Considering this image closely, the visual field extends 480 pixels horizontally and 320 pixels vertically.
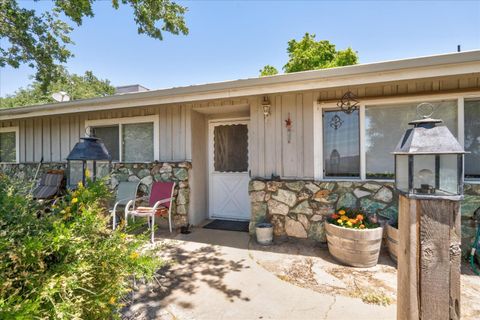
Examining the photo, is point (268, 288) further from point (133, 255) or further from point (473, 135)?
point (473, 135)

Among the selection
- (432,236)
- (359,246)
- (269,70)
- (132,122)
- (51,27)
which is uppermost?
(269,70)

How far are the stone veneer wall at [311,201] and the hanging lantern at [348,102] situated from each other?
3.58 feet

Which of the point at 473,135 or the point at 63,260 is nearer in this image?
the point at 63,260

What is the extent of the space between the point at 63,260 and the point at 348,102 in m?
3.56

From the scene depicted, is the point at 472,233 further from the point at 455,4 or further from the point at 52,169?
the point at 52,169

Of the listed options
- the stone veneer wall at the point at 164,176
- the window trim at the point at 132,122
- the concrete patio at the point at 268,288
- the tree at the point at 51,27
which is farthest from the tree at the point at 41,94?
the concrete patio at the point at 268,288

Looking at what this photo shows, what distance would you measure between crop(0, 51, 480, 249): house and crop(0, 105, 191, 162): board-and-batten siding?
0.08ft

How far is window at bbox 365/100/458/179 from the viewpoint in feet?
10.6

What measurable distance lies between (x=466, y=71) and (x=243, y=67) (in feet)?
22.9

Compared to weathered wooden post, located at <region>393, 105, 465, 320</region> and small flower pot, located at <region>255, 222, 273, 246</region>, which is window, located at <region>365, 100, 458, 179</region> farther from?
weathered wooden post, located at <region>393, 105, 465, 320</region>

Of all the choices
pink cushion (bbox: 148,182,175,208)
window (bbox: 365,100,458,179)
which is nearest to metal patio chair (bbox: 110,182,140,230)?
pink cushion (bbox: 148,182,175,208)

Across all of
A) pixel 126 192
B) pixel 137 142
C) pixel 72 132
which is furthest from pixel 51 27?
pixel 126 192

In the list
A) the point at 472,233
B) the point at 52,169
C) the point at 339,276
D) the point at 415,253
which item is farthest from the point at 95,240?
the point at 52,169

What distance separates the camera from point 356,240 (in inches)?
105
